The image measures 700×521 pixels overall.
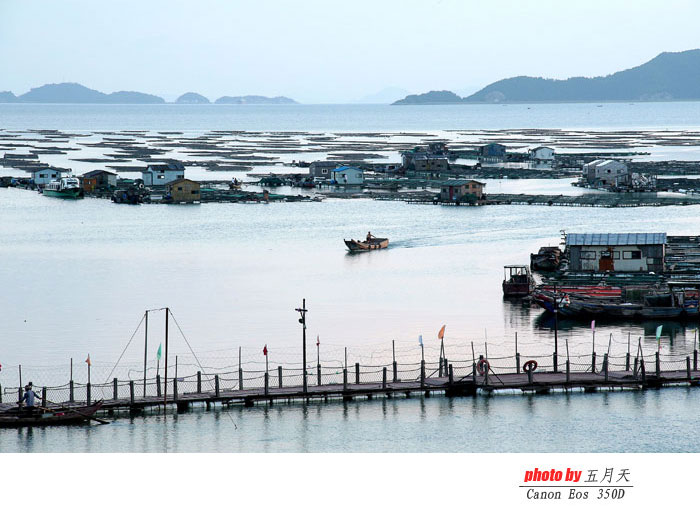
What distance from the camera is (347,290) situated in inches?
1692

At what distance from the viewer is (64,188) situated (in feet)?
281

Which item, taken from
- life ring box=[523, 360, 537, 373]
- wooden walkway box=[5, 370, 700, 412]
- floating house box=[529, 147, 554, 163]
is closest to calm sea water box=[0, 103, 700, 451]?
wooden walkway box=[5, 370, 700, 412]

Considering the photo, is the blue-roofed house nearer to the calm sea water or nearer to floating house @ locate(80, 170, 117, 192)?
the calm sea water

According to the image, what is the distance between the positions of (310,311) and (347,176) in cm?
5484

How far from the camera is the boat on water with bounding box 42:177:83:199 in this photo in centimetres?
8500

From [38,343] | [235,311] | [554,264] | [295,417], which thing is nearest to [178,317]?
[235,311]

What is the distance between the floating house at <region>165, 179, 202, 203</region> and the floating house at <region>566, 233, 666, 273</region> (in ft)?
138

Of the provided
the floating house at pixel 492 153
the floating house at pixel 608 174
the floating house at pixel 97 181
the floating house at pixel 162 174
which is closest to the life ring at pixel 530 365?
the floating house at pixel 608 174

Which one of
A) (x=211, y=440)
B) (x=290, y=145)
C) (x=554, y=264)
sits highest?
(x=290, y=145)

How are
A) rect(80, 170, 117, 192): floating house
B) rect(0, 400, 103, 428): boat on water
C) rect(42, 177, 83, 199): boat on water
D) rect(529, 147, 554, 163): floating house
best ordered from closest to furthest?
1. rect(0, 400, 103, 428): boat on water
2. rect(42, 177, 83, 199): boat on water
3. rect(80, 170, 117, 192): floating house
4. rect(529, 147, 554, 163): floating house

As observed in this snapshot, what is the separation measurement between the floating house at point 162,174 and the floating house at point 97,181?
302 centimetres

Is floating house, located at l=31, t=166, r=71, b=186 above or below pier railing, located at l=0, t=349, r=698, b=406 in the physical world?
above

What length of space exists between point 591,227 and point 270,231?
736 inches
